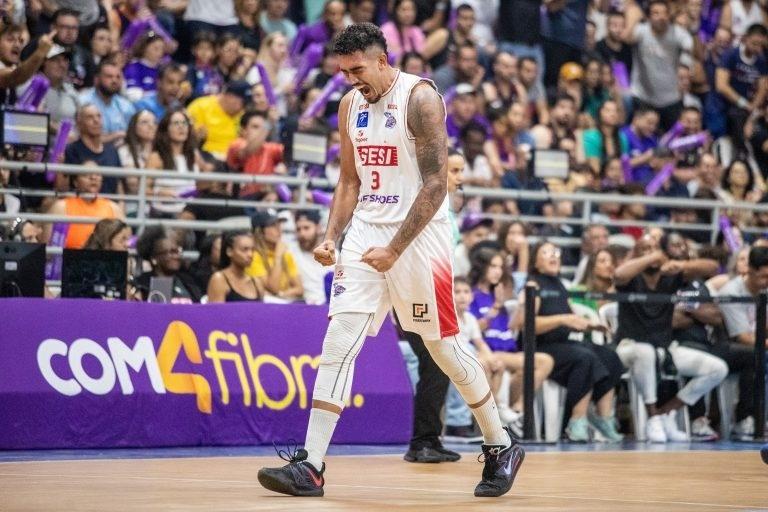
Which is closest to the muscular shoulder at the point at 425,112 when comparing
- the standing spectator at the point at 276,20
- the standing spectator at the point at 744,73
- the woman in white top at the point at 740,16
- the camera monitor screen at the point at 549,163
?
the camera monitor screen at the point at 549,163

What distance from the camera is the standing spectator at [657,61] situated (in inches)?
796

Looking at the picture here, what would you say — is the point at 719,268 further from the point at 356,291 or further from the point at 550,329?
the point at 356,291

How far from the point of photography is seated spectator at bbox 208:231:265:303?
1213 cm

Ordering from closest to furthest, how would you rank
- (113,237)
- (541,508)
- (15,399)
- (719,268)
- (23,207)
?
(541,508) → (15,399) → (113,237) → (23,207) → (719,268)

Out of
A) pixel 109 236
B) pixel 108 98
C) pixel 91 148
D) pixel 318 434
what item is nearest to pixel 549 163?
pixel 108 98

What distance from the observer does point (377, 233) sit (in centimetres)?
764

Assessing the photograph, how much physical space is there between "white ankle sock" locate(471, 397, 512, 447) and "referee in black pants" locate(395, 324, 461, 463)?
89.4 inches

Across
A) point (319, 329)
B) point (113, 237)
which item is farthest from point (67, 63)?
point (319, 329)

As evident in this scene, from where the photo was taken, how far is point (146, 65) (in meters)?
15.7

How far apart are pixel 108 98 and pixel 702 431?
6.67 m

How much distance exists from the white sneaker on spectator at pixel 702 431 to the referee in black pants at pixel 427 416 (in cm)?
415

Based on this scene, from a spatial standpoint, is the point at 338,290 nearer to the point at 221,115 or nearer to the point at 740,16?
the point at 221,115

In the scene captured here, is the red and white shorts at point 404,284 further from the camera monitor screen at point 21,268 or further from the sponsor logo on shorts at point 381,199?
the camera monitor screen at point 21,268

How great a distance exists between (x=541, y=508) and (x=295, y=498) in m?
1.20
